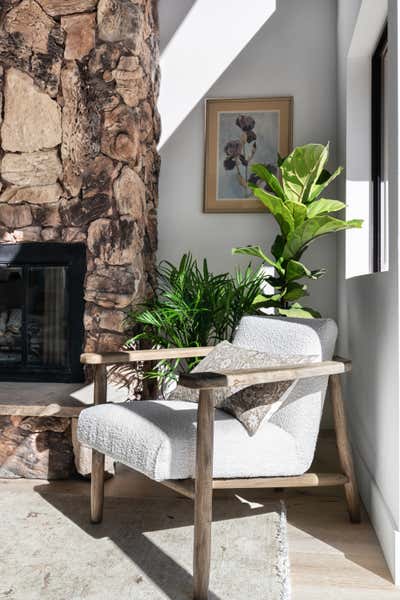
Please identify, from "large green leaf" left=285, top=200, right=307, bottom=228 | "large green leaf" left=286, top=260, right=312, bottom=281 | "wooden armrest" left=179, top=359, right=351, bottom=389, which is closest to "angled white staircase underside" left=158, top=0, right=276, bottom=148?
"large green leaf" left=285, top=200, right=307, bottom=228

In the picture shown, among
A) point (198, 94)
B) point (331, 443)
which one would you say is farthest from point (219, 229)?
point (331, 443)

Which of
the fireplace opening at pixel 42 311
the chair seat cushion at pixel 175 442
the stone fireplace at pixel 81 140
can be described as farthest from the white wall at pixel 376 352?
the fireplace opening at pixel 42 311

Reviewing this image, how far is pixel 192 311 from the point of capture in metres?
2.90

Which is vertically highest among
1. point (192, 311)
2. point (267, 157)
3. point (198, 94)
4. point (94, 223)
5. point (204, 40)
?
point (204, 40)

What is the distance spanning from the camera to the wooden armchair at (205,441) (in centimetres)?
155

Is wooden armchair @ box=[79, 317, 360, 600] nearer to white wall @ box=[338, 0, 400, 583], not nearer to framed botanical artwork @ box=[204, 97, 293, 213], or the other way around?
white wall @ box=[338, 0, 400, 583]

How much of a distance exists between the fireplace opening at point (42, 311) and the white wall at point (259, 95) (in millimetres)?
801

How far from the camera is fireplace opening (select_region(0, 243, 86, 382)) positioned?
120 inches

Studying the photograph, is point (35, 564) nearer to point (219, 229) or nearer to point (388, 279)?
point (388, 279)

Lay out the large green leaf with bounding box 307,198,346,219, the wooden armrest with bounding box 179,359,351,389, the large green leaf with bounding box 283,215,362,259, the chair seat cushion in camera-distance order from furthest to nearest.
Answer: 1. the large green leaf with bounding box 307,198,346,219
2. the large green leaf with bounding box 283,215,362,259
3. the chair seat cushion
4. the wooden armrest with bounding box 179,359,351,389

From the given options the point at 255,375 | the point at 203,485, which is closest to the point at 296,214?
the point at 255,375

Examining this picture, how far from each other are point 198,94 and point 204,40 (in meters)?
0.35

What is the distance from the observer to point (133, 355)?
216 cm

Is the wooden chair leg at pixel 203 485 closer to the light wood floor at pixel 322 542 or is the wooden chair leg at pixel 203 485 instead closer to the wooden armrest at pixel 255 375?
the wooden armrest at pixel 255 375
